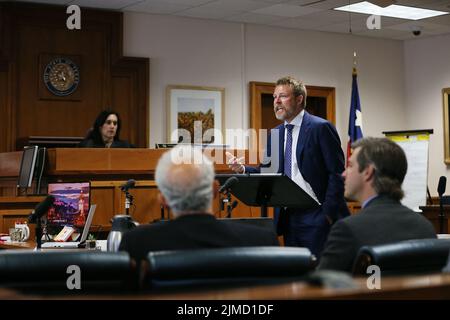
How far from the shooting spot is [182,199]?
85.4 inches

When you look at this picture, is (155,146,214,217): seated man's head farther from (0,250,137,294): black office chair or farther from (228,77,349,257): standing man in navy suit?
(228,77,349,257): standing man in navy suit

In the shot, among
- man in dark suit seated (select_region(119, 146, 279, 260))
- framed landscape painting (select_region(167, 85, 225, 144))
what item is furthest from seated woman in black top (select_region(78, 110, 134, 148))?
man in dark suit seated (select_region(119, 146, 279, 260))

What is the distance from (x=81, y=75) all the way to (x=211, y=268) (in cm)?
706

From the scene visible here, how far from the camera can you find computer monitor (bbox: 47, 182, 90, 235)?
14.3 feet

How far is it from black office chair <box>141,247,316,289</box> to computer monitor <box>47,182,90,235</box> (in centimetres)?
262

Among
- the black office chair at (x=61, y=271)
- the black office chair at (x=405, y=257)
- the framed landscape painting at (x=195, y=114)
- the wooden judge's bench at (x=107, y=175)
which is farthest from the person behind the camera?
the framed landscape painting at (x=195, y=114)

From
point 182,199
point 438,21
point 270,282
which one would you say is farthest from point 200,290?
point 438,21

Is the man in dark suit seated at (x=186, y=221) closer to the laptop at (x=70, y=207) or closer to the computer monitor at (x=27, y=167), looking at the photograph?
the laptop at (x=70, y=207)

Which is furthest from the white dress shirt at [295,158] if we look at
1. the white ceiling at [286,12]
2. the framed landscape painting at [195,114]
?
the framed landscape painting at [195,114]

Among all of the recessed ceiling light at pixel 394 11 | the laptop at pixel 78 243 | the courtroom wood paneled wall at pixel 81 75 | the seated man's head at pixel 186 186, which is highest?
the recessed ceiling light at pixel 394 11

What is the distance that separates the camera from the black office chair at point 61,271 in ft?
5.75

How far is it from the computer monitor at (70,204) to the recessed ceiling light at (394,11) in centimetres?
520

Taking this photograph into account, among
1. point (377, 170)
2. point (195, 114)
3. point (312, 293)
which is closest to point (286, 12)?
point (195, 114)

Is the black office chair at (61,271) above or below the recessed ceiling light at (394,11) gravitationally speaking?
below
